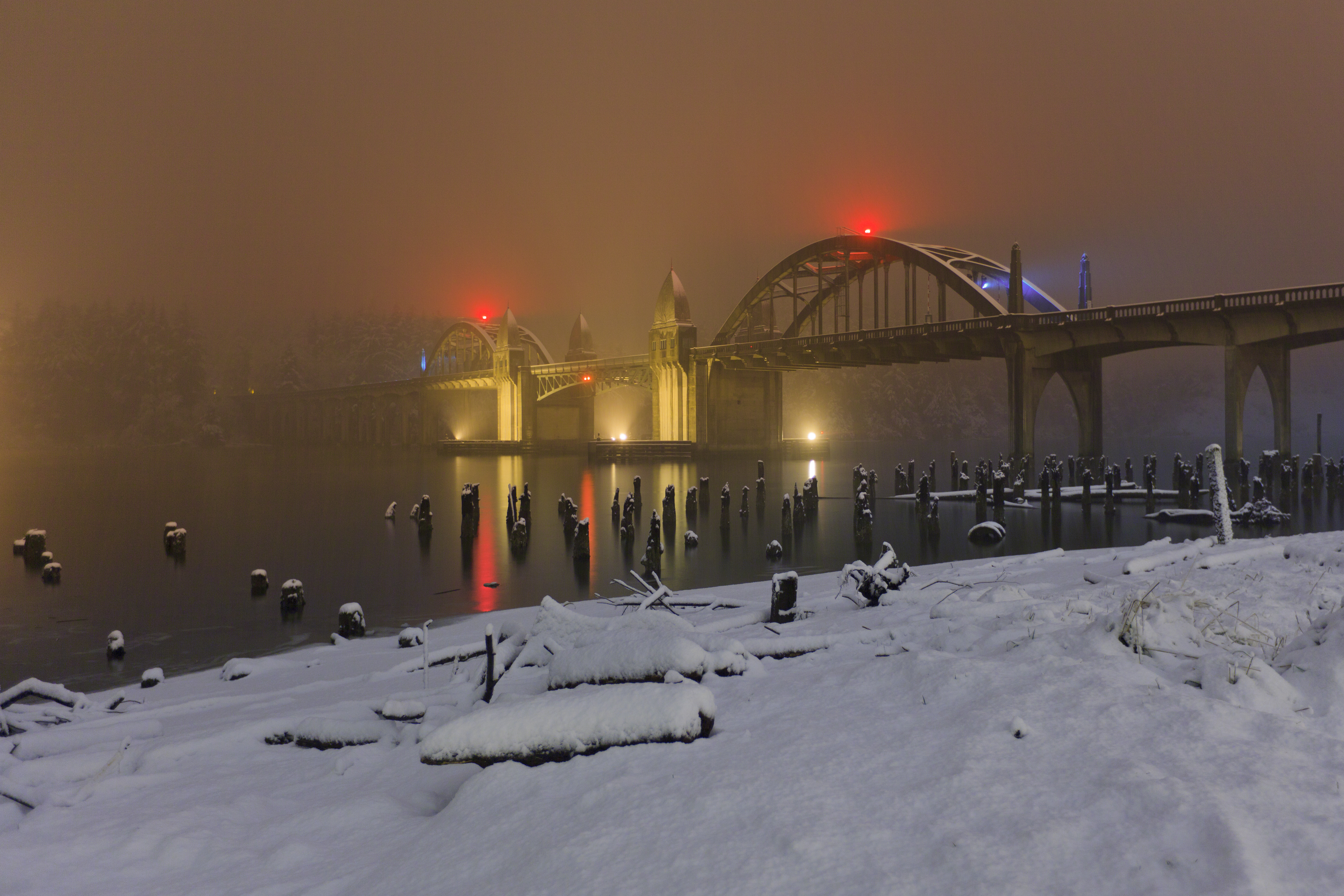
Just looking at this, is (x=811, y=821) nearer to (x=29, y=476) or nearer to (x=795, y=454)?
(x=29, y=476)

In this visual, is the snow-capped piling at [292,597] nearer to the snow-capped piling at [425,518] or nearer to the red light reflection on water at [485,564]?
the red light reflection on water at [485,564]

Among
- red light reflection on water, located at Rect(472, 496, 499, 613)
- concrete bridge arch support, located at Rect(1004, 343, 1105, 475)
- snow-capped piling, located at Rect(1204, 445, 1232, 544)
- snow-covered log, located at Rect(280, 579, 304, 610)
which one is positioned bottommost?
red light reflection on water, located at Rect(472, 496, 499, 613)

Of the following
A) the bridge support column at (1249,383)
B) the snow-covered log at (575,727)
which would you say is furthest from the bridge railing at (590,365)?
the snow-covered log at (575,727)

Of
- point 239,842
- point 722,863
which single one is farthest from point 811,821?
point 239,842

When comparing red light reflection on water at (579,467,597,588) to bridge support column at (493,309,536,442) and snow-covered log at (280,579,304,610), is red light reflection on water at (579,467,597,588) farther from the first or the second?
bridge support column at (493,309,536,442)

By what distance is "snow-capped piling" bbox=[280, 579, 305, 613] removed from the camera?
44.8 ft

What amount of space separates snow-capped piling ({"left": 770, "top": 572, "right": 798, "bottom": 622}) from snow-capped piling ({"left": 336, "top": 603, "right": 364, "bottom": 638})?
6925 millimetres

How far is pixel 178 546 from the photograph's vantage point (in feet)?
68.3

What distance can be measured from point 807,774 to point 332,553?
68.5ft

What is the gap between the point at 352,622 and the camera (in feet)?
35.0

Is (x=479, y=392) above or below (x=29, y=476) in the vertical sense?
above

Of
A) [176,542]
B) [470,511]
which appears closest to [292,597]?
[176,542]

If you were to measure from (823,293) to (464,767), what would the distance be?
63.4m

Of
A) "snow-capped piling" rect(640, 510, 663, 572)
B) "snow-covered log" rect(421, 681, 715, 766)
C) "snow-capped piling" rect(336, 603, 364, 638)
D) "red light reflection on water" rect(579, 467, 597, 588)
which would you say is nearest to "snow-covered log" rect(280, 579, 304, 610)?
"snow-capped piling" rect(336, 603, 364, 638)
